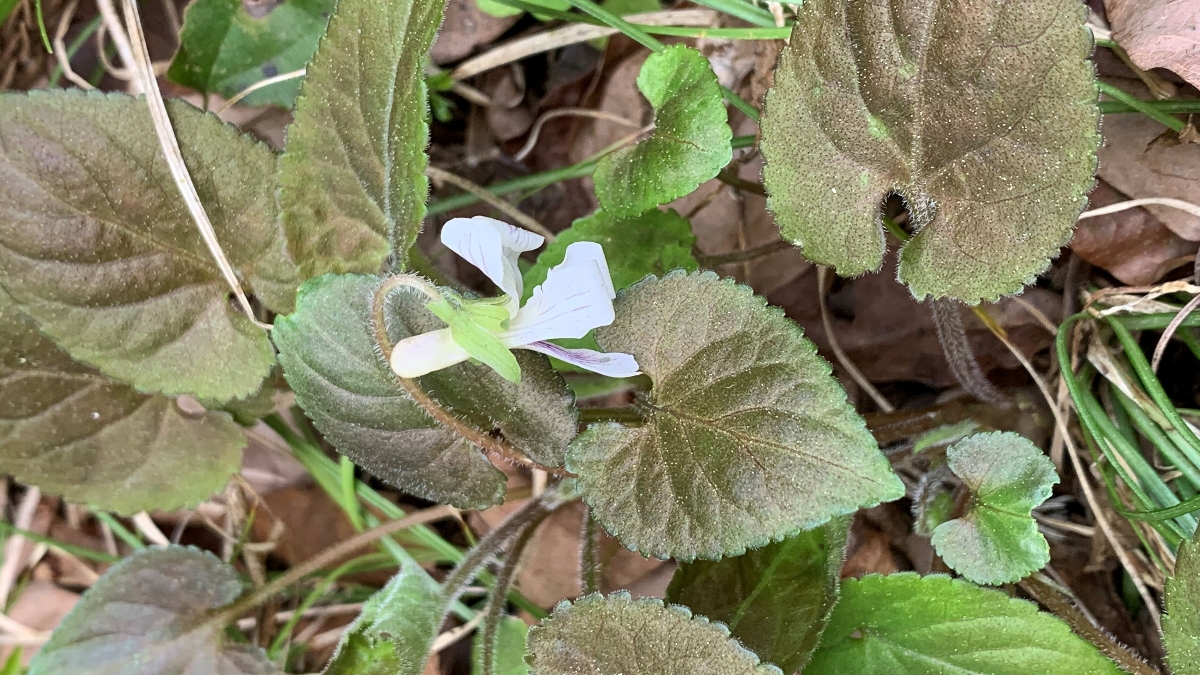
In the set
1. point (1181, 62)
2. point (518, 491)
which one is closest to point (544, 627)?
point (518, 491)

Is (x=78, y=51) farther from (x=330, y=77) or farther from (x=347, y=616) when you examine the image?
(x=347, y=616)

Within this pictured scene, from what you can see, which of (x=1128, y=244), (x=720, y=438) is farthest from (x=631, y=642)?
(x=1128, y=244)

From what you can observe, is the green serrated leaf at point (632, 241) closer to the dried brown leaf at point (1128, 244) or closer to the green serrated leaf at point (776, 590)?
the green serrated leaf at point (776, 590)

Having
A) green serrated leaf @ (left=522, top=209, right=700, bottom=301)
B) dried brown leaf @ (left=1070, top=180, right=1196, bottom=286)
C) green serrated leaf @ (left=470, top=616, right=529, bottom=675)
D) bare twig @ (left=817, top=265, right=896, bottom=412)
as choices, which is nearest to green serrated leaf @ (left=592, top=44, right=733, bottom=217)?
green serrated leaf @ (left=522, top=209, right=700, bottom=301)

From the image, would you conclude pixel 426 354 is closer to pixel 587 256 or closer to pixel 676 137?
pixel 587 256

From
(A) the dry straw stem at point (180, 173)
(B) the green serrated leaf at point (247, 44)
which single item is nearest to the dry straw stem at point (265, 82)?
(B) the green serrated leaf at point (247, 44)

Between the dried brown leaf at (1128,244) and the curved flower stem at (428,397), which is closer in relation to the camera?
the curved flower stem at (428,397)
